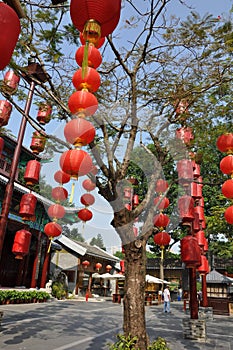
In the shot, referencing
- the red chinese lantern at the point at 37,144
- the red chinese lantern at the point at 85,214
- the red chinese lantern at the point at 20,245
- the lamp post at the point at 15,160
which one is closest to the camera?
the lamp post at the point at 15,160

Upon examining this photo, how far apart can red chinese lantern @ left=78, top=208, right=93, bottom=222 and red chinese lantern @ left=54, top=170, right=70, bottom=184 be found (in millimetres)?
669

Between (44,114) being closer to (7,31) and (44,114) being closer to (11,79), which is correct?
(11,79)

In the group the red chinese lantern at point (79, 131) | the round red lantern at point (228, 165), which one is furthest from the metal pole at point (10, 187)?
the round red lantern at point (228, 165)

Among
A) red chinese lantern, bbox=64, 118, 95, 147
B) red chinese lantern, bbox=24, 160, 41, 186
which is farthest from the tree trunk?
red chinese lantern, bbox=24, 160, 41, 186

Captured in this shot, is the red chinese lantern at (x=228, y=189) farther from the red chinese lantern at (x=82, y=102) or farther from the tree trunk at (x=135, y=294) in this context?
the red chinese lantern at (x=82, y=102)

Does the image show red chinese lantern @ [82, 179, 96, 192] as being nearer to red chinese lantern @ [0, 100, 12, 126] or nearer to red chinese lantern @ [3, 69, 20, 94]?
red chinese lantern @ [3, 69, 20, 94]

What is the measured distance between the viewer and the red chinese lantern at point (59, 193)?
18.7 feet

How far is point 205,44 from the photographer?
584 centimetres

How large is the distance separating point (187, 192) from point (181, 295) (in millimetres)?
25125

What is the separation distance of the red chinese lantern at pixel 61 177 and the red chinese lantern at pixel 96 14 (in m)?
2.98

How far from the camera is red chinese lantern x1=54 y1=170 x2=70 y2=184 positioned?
5.09 m

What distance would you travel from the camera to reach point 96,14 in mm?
2352

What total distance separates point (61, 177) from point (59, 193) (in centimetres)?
73

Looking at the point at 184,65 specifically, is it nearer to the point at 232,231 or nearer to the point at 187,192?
the point at 187,192
